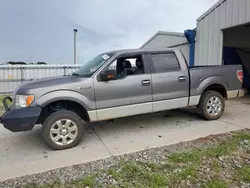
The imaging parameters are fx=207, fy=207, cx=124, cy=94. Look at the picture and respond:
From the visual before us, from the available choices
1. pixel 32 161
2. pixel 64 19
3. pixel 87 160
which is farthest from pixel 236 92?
pixel 64 19

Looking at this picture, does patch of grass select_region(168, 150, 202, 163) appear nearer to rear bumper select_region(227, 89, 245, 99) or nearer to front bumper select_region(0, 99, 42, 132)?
front bumper select_region(0, 99, 42, 132)

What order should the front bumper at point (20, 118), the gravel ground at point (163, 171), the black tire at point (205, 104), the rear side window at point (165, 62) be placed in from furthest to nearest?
the black tire at point (205, 104)
the rear side window at point (165, 62)
the front bumper at point (20, 118)
the gravel ground at point (163, 171)

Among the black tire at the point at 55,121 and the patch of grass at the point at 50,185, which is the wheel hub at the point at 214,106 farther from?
the patch of grass at the point at 50,185

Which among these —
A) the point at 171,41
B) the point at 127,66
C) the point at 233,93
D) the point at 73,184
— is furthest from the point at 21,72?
the point at 233,93

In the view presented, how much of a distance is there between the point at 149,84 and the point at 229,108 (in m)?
3.96

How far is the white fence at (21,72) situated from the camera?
39.7ft

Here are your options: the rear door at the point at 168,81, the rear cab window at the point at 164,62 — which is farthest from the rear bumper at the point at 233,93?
the rear cab window at the point at 164,62

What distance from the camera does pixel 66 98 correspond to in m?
3.97

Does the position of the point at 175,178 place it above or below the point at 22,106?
below

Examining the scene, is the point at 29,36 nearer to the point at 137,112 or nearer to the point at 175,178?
the point at 137,112

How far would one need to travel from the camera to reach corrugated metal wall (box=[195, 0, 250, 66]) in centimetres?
723

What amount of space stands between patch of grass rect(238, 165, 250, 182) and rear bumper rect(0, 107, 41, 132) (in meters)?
3.42

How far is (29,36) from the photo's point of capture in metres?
14.4

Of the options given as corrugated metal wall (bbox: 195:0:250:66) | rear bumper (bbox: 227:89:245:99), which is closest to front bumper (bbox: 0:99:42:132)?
rear bumper (bbox: 227:89:245:99)
